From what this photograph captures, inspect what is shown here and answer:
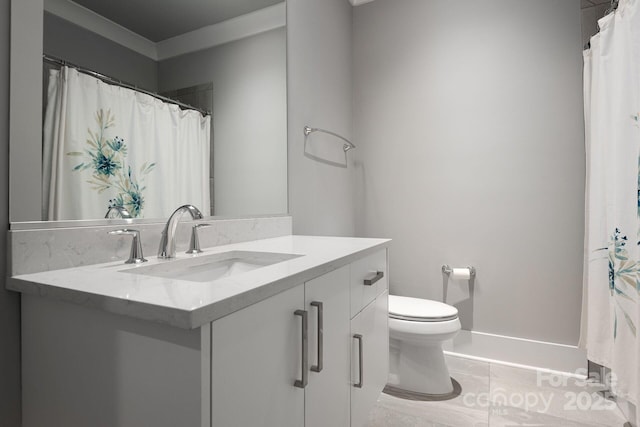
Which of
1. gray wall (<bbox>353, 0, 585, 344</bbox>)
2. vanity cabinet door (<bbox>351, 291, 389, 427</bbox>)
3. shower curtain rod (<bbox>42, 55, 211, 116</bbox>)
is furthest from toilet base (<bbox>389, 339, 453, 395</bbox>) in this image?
shower curtain rod (<bbox>42, 55, 211, 116</bbox>)

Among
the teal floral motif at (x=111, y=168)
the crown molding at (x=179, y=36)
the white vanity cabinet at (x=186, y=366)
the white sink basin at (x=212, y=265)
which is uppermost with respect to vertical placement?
the crown molding at (x=179, y=36)

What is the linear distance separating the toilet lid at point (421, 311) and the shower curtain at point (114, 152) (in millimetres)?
1123

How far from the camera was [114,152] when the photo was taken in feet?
3.27

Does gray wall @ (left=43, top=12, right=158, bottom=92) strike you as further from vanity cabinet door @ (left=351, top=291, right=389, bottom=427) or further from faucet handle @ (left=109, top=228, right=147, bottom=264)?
vanity cabinet door @ (left=351, top=291, right=389, bottom=427)

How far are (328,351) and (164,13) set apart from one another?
120cm

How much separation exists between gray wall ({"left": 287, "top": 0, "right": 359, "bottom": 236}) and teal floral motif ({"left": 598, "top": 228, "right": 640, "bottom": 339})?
142 centimetres

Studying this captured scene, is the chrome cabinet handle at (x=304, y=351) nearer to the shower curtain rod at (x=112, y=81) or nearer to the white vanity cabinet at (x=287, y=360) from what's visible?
the white vanity cabinet at (x=287, y=360)

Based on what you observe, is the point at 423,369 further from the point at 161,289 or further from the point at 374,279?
the point at 161,289

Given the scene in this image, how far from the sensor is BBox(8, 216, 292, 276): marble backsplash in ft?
2.54

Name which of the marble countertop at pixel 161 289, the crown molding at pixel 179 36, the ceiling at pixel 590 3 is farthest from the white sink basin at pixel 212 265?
the ceiling at pixel 590 3

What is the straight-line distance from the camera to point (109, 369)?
0.63m

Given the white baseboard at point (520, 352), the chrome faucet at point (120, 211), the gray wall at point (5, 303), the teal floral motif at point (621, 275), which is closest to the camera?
the gray wall at point (5, 303)

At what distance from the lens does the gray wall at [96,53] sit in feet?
2.82

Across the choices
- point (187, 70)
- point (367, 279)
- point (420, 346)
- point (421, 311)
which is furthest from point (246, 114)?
point (420, 346)
